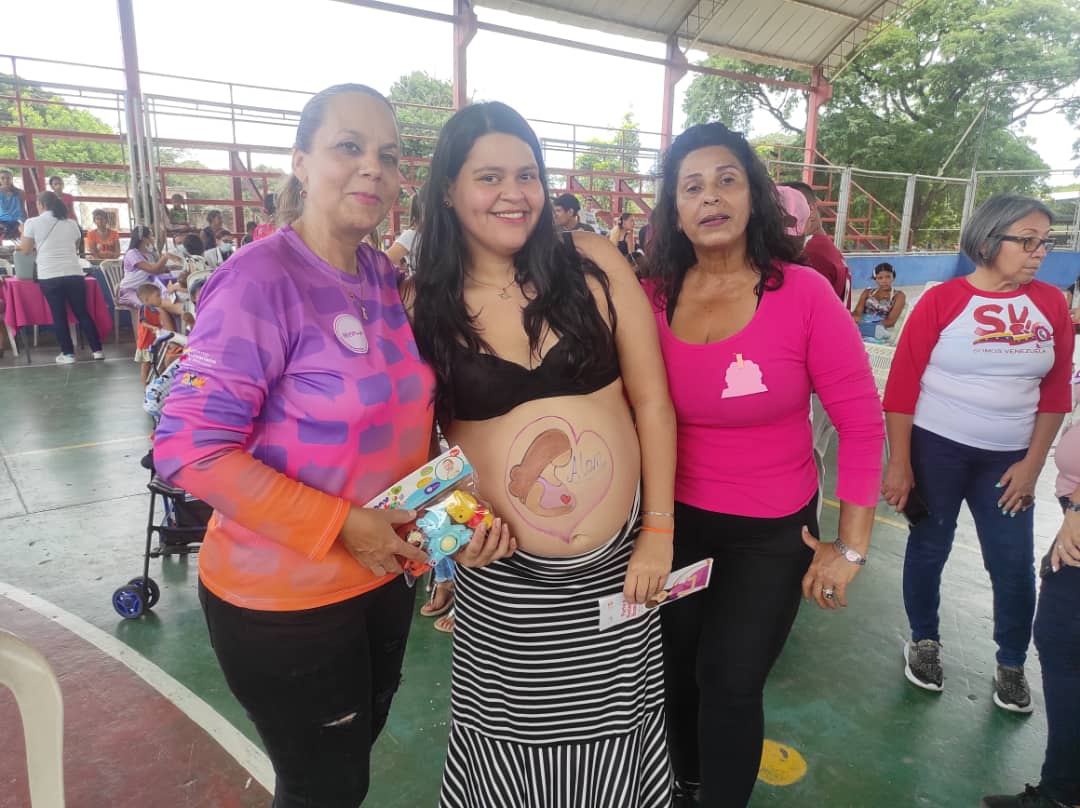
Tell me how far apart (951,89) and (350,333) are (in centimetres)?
2759

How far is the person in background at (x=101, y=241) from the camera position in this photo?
35.8 feet

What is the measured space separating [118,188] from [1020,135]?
3117cm

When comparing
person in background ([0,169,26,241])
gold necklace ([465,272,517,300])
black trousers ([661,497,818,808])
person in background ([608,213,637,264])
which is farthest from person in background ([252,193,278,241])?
person in background ([0,169,26,241])

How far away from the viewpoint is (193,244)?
9.69m

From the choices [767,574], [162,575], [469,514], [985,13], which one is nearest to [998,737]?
[767,574]

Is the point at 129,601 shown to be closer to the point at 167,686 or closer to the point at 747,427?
the point at 167,686

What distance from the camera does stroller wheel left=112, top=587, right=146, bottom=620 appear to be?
10.7ft

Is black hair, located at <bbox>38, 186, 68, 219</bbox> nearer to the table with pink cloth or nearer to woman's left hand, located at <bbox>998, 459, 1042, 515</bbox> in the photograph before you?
the table with pink cloth

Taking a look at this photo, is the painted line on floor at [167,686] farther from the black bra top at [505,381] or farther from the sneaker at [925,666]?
the sneaker at [925,666]

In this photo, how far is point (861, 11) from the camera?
17.4 meters

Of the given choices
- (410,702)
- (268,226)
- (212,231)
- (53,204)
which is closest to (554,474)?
(410,702)

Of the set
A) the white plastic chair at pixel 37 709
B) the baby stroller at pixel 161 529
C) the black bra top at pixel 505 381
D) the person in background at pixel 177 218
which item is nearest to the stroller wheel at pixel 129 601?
the baby stroller at pixel 161 529

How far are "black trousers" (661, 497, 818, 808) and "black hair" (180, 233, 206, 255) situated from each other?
31.7 feet

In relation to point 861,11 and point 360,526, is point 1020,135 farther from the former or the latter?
point 360,526
